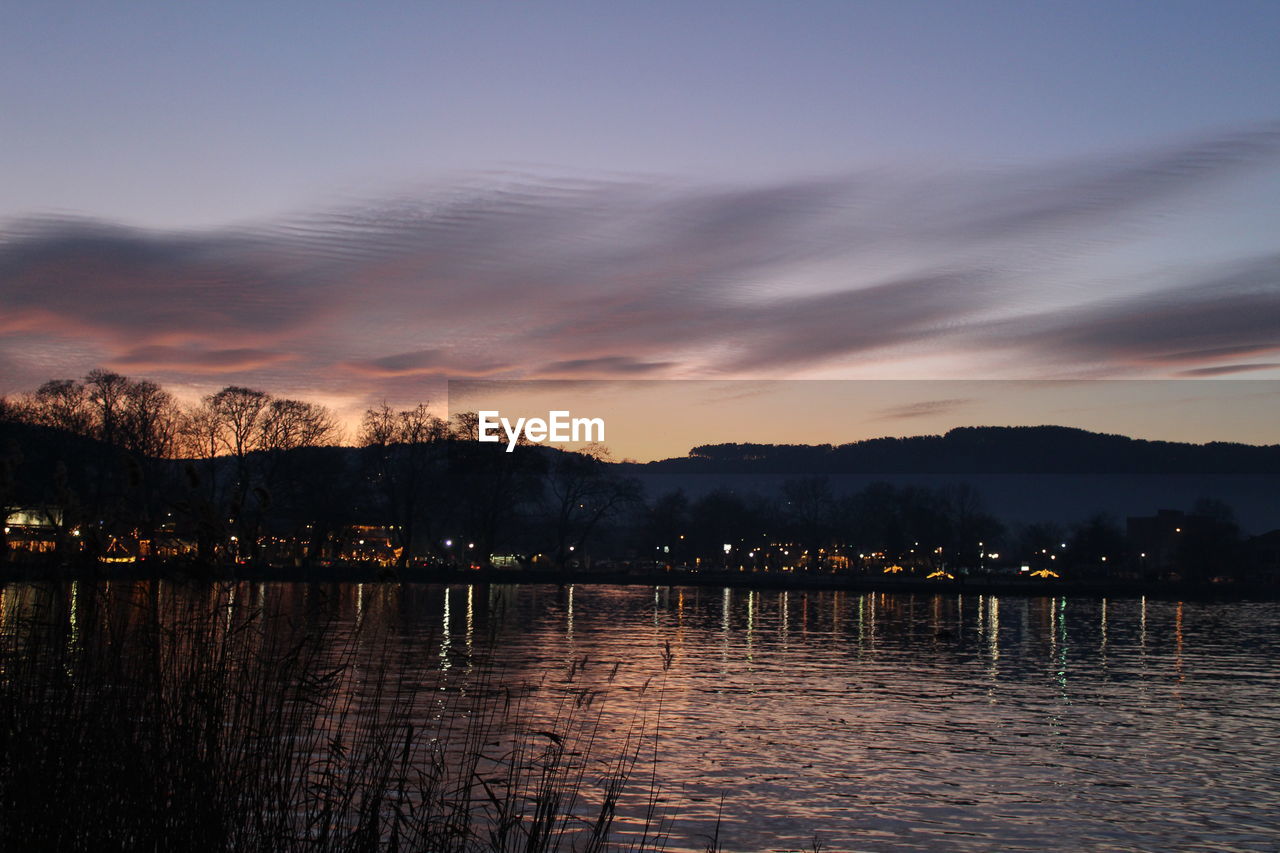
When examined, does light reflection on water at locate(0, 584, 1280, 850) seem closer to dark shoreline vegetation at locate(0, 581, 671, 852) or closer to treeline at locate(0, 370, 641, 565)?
dark shoreline vegetation at locate(0, 581, 671, 852)

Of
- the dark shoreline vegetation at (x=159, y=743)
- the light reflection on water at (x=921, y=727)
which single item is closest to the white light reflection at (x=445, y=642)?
the light reflection on water at (x=921, y=727)

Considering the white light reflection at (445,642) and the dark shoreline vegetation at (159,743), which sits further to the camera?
the white light reflection at (445,642)

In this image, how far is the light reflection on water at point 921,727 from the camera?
1573 centimetres

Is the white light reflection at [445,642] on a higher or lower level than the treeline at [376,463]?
lower

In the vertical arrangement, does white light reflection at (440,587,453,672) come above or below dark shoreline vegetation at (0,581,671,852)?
below

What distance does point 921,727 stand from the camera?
80.8 ft

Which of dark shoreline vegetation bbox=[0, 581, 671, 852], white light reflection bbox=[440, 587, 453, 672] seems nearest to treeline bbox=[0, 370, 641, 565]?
white light reflection bbox=[440, 587, 453, 672]

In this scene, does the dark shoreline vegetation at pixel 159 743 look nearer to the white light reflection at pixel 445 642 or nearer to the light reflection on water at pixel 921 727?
the light reflection on water at pixel 921 727

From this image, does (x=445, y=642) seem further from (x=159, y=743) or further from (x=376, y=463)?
(x=376, y=463)

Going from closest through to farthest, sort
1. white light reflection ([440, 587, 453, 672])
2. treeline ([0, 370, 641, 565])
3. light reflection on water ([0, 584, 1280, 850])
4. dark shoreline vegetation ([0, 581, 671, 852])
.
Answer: dark shoreline vegetation ([0, 581, 671, 852]), light reflection on water ([0, 584, 1280, 850]), white light reflection ([440, 587, 453, 672]), treeline ([0, 370, 641, 565])

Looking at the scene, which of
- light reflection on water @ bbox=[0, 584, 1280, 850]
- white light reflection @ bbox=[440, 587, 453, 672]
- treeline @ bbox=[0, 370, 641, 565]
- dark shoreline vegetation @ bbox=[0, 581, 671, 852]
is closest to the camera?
dark shoreline vegetation @ bbox=[0, 581, 671, 852]

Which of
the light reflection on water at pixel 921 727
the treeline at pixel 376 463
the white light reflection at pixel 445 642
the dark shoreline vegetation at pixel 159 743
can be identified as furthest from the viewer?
the treeline at pixel 376 463

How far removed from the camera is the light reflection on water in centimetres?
1573

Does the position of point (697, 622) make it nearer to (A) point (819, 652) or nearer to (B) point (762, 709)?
(A) point (819, 652)
